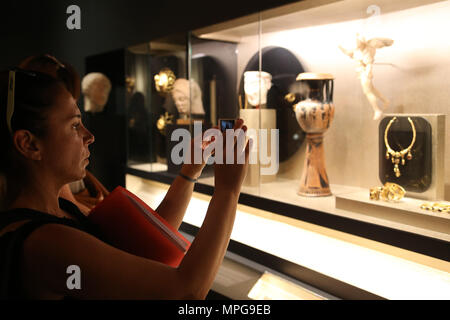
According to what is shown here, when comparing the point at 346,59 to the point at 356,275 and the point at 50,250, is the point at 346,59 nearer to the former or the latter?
the point at 356,275

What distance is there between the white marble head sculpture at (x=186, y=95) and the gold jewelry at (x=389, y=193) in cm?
156

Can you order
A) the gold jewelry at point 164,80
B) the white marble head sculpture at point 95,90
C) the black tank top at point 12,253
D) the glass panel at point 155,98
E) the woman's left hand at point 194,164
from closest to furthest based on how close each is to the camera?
the black tank top at point 12,253 < the woman's left hand at point 194,164 < the glass panel at point 155,98 < the gold jewelry at point 164,80 < the white marble head sculpture at point 95,90

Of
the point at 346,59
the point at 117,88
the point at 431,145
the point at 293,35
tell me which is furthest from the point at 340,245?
the point at 117,88

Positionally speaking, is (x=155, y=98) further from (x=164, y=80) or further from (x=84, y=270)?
(x=84, y=270)

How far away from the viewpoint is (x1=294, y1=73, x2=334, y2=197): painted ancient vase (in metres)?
2.55

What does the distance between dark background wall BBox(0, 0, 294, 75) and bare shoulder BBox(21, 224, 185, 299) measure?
3051 millimetres

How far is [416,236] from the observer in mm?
1771

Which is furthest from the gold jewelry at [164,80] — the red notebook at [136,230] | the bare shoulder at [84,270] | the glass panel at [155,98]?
the bare shoulder at [84,270]

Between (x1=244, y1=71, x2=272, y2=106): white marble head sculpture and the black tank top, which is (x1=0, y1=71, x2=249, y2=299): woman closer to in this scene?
the black tank top

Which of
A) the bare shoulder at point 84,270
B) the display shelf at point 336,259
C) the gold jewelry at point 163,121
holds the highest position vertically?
the gold jewelry at point 163,121

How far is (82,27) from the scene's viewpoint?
15.2 ft

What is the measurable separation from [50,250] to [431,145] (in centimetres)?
186

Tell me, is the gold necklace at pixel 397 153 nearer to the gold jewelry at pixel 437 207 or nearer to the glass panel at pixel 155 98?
the gold jewelry at pixel 437 207

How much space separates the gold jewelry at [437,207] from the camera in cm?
187
